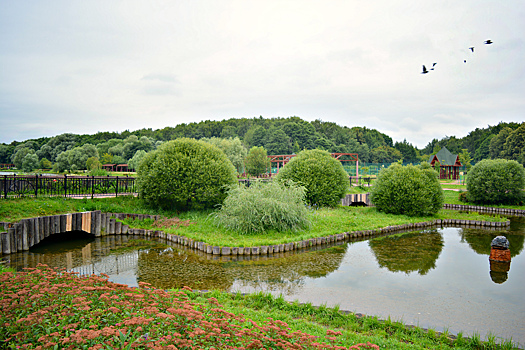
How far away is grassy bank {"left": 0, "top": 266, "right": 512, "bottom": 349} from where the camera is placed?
3.63 metres

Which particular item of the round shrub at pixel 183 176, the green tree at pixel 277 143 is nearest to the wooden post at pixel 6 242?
the round shrub at pixel 183 176

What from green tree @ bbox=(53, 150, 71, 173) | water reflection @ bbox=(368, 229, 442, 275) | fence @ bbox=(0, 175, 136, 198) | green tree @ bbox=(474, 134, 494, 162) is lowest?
water reflection @ bbox=(368, 229, 442, 275)

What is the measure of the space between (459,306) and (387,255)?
450 centimetres

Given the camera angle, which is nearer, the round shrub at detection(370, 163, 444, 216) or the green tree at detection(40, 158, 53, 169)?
the round shrub at detection(370, 163, 444, 216)

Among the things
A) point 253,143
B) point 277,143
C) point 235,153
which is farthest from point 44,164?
point 277,143

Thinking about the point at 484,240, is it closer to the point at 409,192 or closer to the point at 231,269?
the point at 409,192

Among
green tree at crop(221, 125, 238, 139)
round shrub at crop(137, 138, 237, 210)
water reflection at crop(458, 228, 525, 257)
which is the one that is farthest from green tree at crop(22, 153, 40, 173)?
water reflection at crop(458, 228, 525, 257)

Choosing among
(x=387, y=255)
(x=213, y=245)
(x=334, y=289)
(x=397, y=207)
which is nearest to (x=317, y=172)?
(x=397, y=207)

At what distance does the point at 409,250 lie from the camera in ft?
39.8

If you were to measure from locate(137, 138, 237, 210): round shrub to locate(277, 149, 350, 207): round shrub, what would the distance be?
419cm

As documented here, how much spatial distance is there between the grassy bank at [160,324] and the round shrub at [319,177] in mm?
12251

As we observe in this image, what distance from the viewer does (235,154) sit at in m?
47.4

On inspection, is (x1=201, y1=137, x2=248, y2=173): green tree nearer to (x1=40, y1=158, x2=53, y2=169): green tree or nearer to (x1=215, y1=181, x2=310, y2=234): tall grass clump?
(x1=40, y1=158, x2=53, y2=169): green tree

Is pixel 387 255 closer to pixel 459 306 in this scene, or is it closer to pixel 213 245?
pixel 459 306
